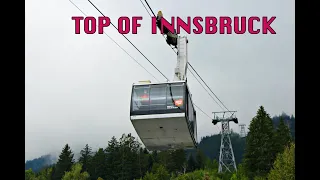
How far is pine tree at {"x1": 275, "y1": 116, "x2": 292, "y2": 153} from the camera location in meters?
66.9

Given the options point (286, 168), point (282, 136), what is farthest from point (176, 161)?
point (286, 168)

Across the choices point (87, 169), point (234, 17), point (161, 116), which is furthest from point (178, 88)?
point (87, 169)

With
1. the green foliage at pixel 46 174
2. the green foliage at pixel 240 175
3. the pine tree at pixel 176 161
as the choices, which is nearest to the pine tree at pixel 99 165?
the green foliage at pixel 46 174

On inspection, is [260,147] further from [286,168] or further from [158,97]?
[158,97]

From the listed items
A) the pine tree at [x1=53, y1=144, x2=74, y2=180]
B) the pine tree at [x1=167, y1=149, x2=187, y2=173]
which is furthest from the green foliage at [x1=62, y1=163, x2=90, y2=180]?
the pine tree at [x1=167, y1=149, x2=187, y2=173]

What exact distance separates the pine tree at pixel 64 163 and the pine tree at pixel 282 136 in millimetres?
48415

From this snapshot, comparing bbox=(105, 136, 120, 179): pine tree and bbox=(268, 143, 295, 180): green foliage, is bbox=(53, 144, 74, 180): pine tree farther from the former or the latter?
bbox=(268, 143, 295, 180): green foliage

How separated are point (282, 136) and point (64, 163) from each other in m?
50.1

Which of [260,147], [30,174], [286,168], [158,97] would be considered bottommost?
[30,174]

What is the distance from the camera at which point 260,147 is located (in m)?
65.6
